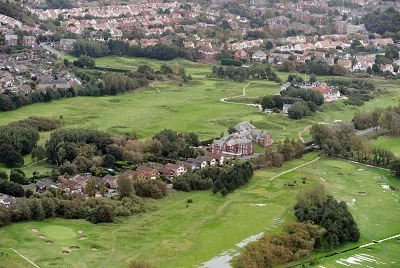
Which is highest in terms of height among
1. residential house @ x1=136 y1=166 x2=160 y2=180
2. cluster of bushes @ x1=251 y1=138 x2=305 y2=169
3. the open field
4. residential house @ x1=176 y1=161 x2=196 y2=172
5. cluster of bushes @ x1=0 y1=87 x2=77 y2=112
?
cluster of bushes @ x1=0 y1=87 x2=77 y2=112

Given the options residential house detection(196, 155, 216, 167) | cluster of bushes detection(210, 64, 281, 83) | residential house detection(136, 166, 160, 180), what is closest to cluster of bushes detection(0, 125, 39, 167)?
residential house detection(136, 166, 160, 180)

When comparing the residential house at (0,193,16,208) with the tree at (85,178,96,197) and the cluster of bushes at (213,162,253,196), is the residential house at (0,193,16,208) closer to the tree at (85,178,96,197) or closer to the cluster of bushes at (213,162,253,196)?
the tree at (85,178,96,197)

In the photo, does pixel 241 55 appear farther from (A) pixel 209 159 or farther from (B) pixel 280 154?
(A) pixel 209 159

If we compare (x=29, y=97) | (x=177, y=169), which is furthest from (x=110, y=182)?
(x=29, y=97)

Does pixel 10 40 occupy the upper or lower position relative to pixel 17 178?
upper

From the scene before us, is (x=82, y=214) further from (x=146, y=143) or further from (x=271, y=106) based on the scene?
(x=271, y=106)

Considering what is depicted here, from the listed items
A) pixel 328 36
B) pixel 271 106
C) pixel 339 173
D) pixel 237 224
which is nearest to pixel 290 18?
pixel 328 36
